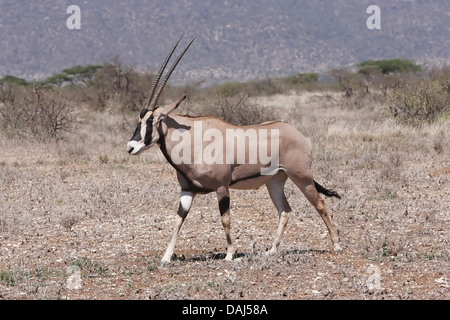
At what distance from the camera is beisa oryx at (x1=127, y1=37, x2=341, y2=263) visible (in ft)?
23.7

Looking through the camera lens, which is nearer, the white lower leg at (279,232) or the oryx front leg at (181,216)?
the oryx front leg at (181,216)

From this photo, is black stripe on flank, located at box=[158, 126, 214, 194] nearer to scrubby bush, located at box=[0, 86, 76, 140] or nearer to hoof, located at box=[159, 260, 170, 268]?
hoof, located at box=[159, 260, 170, 268]

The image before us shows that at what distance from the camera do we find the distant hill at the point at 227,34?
73562mm

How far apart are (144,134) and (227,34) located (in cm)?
7995

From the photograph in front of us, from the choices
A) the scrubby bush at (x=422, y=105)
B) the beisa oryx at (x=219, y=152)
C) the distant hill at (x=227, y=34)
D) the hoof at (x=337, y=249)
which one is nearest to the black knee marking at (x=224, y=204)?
the beisa oryx at (x=219, y=152)

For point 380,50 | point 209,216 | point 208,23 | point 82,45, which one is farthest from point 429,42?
point 209,216

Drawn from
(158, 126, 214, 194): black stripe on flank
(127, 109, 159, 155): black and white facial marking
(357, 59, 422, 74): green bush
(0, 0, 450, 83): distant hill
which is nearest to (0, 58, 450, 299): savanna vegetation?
(158, 126, 214, 194): black stripe on flank

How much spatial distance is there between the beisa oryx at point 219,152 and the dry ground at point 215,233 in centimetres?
59

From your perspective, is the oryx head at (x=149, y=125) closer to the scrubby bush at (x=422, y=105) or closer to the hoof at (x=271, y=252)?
the hoof at (x=271, y=252)

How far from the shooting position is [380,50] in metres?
84.6

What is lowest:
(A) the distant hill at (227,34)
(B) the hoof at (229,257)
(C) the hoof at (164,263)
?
(C) the hoof at (164,263)

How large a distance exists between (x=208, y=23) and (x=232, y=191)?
7692cm

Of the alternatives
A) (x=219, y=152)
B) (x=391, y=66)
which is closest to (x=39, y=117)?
(x=219, y=152)
